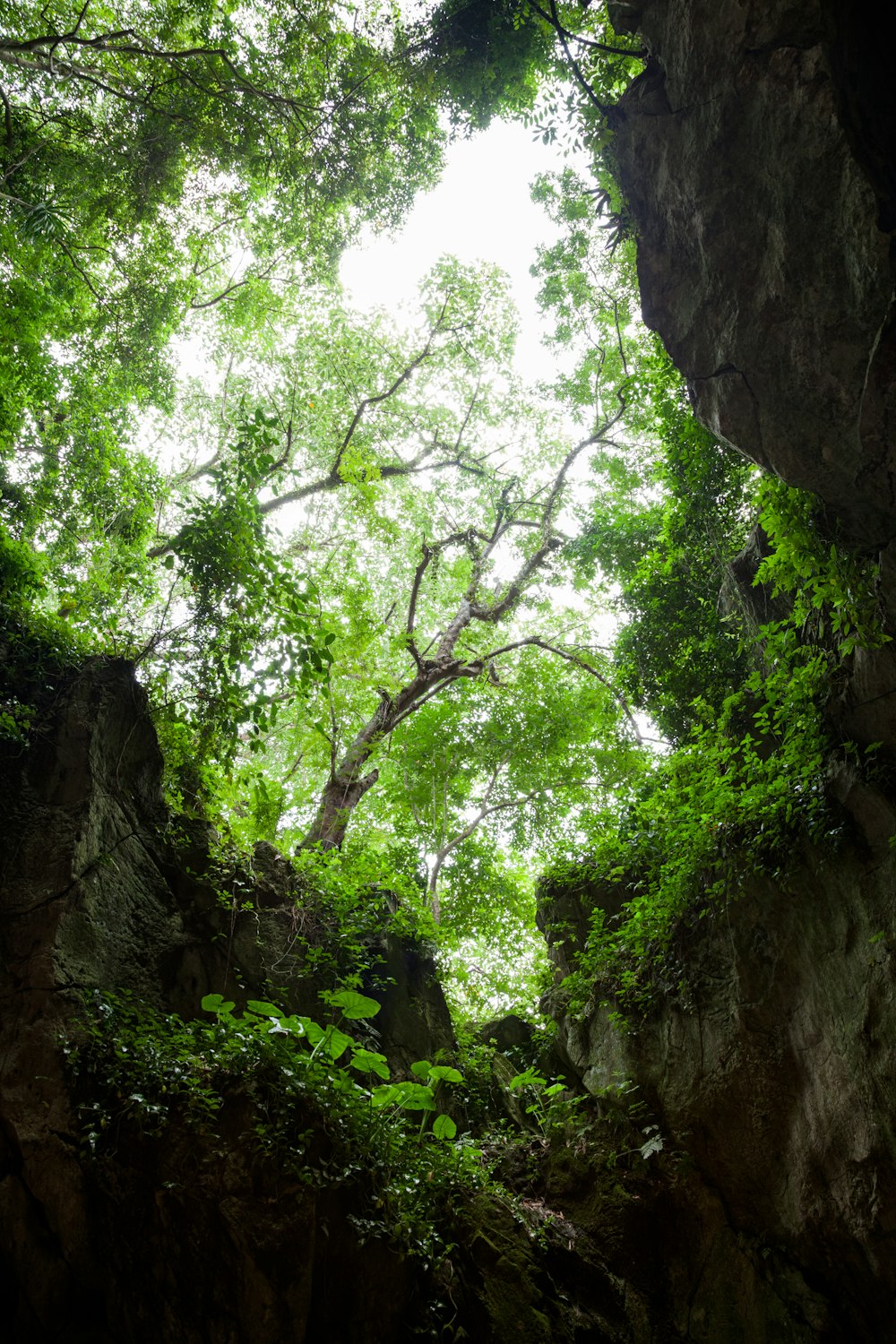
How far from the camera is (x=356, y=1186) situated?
525 cm

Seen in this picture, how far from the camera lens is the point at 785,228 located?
4859 millimetres

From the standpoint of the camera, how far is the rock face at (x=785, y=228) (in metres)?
4.51

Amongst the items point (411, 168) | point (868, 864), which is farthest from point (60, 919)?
point (411, 168)

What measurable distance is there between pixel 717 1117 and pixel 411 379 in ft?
47.2

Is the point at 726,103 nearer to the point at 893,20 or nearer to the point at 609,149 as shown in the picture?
the point at 893,20

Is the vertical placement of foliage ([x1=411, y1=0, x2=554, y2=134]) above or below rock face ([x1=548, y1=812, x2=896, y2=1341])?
above

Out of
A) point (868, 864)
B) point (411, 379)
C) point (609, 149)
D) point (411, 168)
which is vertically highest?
point (411, 379)

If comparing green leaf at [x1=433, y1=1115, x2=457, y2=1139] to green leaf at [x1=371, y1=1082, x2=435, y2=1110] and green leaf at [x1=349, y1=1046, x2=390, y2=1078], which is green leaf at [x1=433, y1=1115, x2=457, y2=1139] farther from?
green leaf at [x1=349, y1=1046, x2=390, y2=1078]

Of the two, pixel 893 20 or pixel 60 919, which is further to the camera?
pixel 60 919

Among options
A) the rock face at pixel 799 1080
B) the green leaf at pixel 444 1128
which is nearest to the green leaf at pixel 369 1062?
the green leaf at pixel 444 1128

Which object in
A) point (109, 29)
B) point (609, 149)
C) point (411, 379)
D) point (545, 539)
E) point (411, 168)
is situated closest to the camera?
point (609, 149)

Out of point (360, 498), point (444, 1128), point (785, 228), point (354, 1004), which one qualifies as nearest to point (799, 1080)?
point (444, 1128)

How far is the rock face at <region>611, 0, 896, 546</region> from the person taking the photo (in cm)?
451

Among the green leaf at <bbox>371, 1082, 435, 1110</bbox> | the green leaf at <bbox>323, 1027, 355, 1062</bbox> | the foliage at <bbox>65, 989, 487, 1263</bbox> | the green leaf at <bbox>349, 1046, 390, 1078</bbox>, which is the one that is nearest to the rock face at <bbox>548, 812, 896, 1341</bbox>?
the foliage at <bbox>65, 989, 487, 1263</bbox>
